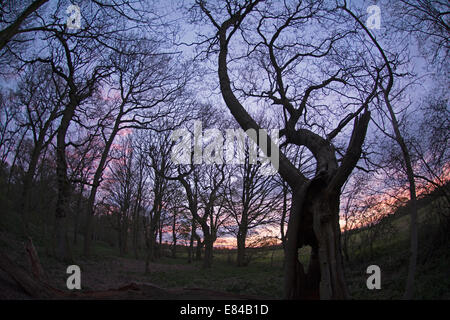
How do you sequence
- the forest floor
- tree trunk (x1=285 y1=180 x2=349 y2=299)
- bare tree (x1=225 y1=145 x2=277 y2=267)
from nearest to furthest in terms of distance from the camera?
tree trunk (x1=285 y1=180 x2=349 y2=299), the forest floor, bare tree (x1=225 y1=145 x2=277 y2=267)

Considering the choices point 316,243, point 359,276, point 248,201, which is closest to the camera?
point 316,243

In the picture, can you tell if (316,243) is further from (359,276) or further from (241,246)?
(241,246)

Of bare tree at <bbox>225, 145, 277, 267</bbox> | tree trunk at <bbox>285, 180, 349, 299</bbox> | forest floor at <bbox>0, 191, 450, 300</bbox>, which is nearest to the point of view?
tree trunk at <bbox>285, 180, 349, 299</bbox>

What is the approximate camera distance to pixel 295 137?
5.64m

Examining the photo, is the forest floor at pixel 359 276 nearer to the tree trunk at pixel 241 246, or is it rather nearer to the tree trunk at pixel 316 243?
the tree trunk at pixel 316 243

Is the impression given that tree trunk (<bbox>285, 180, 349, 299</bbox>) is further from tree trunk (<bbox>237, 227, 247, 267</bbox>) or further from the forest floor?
tree trunk (<bbox>237, 227, 247, 267</bbox>)

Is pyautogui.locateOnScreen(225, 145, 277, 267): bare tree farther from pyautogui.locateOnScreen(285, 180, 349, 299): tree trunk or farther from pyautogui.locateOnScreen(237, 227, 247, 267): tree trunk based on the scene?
pyautogui.locateOnScreen(285, 180, 349, 299): tree trunk

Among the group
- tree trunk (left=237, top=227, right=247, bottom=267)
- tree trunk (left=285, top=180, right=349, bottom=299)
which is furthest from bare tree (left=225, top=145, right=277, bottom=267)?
tree trunk (left=285, top=180, right=349, bottom=299)

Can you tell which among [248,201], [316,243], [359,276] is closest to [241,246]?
[248,201]

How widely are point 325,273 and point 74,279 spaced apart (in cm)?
783

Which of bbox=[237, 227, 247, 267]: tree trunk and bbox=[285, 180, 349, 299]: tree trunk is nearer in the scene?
bbox=[285, 180, 349, 299]: tree trunk

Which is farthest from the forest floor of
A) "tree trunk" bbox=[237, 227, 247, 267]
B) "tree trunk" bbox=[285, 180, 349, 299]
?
"tree trunk" bbox=[237, 227, 247, 267]

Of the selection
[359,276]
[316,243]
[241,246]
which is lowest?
[359,276]

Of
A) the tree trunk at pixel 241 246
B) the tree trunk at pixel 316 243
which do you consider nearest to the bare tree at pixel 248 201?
the tree trunk at pixel 241 246
